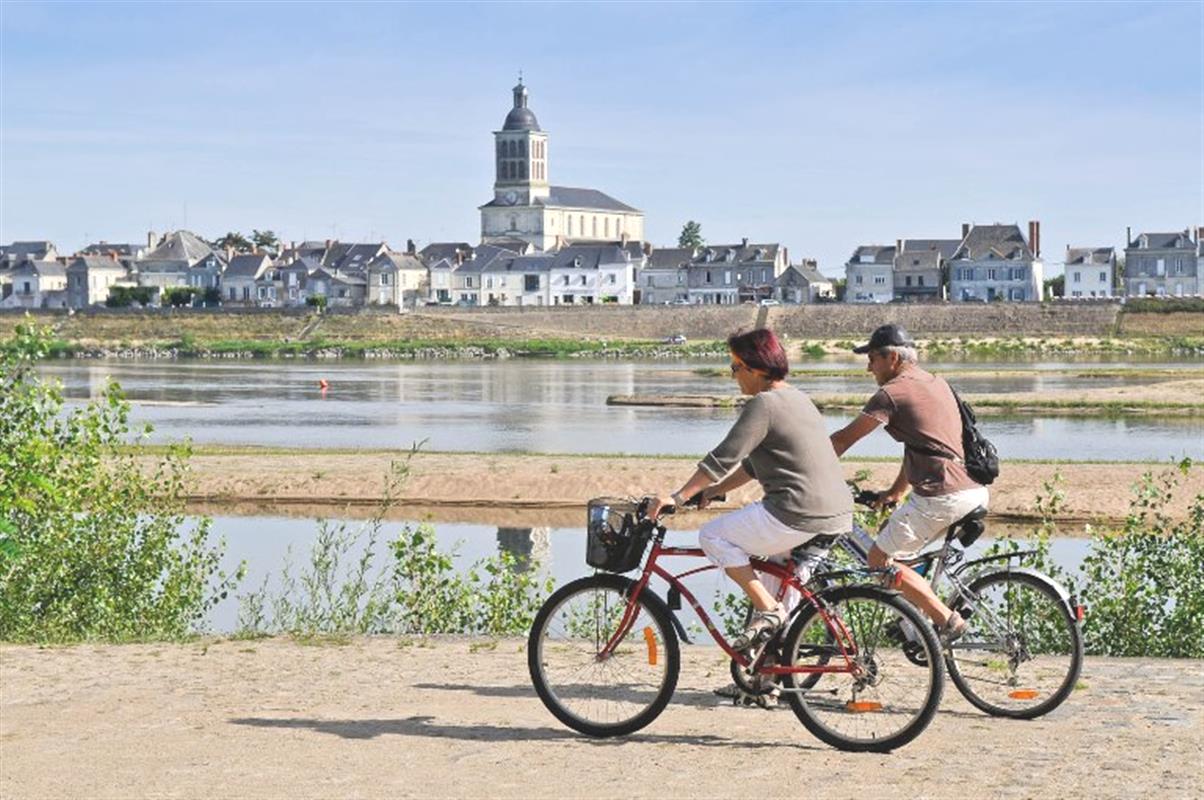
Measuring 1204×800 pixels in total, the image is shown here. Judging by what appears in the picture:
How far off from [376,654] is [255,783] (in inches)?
133

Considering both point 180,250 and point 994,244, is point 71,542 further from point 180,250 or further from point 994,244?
point 180,250

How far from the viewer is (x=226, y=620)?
17031 mm

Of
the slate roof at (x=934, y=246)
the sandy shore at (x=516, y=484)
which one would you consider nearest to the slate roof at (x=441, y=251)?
the slate roof at (x=934, y=246)

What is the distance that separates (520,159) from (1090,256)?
69303mm

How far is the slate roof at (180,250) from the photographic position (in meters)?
169

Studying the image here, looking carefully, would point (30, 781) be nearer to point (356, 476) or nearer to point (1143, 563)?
point (1143, 563)

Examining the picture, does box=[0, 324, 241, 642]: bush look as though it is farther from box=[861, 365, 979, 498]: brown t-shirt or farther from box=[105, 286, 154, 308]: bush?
box=[105, 286, 154, 308]: bush

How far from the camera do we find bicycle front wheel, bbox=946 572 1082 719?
31.1 ft

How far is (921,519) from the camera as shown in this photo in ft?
30.7

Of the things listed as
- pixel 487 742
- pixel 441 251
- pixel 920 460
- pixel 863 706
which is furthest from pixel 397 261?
pixel 863 706

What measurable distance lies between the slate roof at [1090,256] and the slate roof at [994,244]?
7066 mm

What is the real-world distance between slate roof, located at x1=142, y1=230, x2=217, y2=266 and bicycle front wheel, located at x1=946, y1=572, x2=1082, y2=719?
542 ft

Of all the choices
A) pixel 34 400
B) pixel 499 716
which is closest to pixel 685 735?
pixel 499 716

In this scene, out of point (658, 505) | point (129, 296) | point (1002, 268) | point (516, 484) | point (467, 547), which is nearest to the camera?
point (658, 505)
